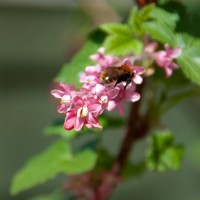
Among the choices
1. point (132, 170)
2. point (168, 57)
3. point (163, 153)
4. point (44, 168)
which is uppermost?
point (168, 57)

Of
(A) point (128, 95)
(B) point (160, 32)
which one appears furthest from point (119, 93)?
(B) point (160, 32)

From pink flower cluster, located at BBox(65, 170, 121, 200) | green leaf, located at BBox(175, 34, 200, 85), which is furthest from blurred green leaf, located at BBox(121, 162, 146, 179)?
green leaf, located at BBox(175, 34, 200, 85)

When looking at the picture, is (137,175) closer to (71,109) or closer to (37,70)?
(71,109)

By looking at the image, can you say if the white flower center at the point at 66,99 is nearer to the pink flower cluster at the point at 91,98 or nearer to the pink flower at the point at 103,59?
the pink flower cluster at the point at 91,98

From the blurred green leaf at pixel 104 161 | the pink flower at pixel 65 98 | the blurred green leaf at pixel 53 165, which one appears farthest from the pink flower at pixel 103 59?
the blurred green leaf at pixel 104 161

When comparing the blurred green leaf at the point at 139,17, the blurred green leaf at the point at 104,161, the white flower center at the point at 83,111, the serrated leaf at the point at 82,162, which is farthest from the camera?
the blurred green leaf at the point at 104,161

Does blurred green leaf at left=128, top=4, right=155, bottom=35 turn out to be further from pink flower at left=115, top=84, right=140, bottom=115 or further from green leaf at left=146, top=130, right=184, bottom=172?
green leaf at left=146, top=130, right=184, bottom=172

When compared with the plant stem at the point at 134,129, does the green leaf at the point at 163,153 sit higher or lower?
lower

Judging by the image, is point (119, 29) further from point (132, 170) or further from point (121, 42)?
point (132, 170)
